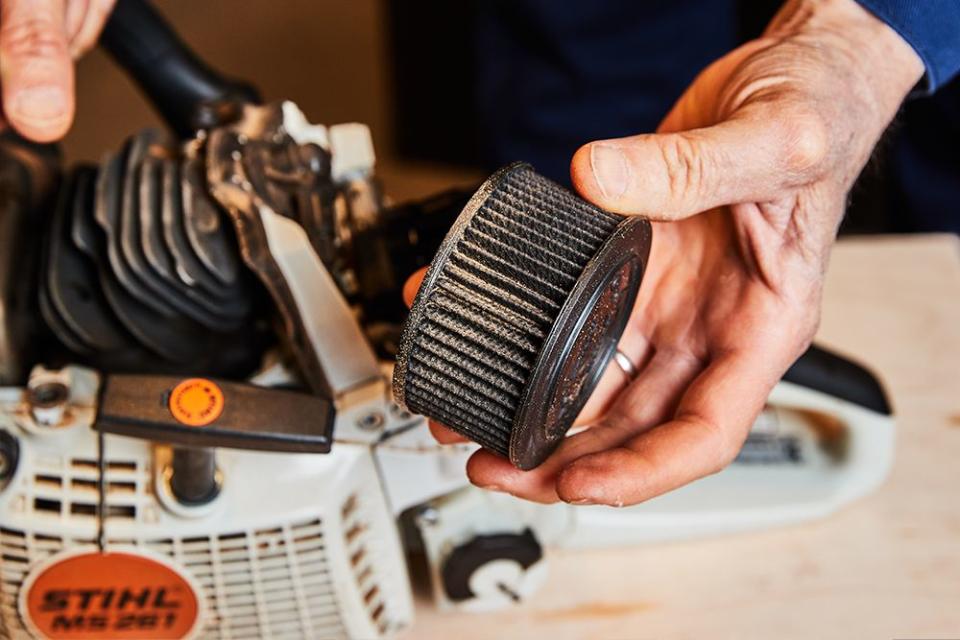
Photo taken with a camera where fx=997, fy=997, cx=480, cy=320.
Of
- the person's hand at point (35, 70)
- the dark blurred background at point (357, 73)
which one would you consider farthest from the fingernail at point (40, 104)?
the dark blurred background at point (357, 73)

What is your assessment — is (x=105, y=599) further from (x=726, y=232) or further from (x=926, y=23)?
(x=926, y=23)

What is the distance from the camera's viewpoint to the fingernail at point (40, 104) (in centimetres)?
76

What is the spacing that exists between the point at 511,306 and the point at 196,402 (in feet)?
0.81

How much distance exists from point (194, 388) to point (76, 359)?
221 mm

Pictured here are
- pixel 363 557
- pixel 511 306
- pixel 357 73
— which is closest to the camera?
pixel 511 306

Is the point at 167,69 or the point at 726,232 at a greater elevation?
the point at 167,69

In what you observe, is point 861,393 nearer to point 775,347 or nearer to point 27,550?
point 775,347

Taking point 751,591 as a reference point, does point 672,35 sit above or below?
above

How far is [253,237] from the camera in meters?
0.77

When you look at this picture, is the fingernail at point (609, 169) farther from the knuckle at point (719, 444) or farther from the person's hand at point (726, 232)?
the knuckle at point (719, 444)

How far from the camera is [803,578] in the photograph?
38.1 inches

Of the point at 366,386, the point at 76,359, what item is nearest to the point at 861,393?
the point at 366,386

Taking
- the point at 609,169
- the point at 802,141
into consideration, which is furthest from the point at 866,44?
the point at 609,169

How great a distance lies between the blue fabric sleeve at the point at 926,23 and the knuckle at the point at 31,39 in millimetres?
667
